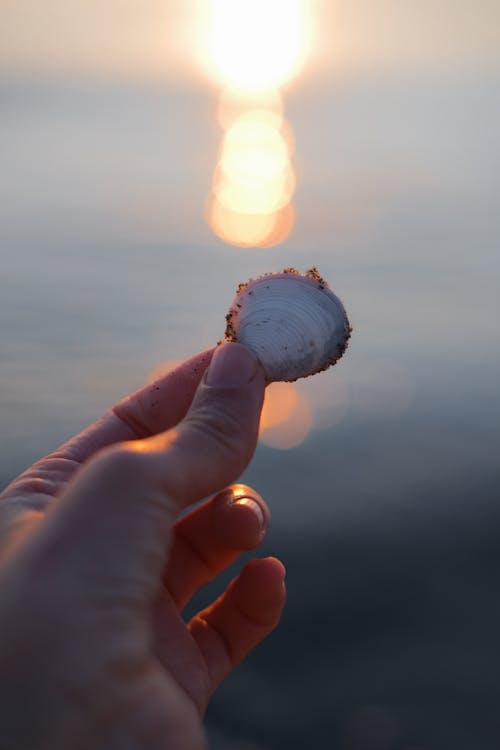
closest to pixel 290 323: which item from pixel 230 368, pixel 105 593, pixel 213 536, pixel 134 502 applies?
pixel 230 368

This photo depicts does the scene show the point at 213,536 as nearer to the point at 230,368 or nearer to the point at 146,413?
the point at 146,413

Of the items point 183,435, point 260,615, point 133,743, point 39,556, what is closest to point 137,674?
point 133,743

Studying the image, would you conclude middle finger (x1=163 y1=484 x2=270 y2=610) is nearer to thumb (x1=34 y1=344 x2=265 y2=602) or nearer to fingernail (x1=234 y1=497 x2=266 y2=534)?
fingernail (x1=234 y1=497 x2=266 y2=534)

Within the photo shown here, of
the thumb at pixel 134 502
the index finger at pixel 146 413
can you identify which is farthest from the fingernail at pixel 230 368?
the index finger at pixel 146 413

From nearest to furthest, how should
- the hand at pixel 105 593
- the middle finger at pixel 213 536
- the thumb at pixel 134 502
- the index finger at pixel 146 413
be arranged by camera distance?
the hand at pixel 105 593, the thumb at pixel 134 502, the middle finger at pixel 213 536, the index finger at pixel 146 413

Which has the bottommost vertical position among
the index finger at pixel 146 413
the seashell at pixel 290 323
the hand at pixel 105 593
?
the hand at pixel 105 593

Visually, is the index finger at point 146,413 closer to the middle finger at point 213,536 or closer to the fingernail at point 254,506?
the middle finger at point 213,536

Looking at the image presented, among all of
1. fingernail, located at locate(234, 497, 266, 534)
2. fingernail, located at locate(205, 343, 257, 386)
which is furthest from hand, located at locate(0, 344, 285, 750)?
fingernail, located at locate(234, 497, 266, 534)
